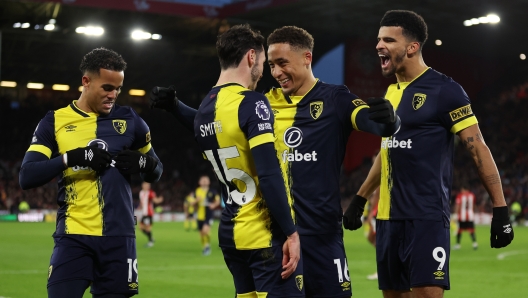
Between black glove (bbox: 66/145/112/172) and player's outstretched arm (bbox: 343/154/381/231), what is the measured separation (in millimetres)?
1761

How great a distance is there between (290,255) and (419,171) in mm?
1496

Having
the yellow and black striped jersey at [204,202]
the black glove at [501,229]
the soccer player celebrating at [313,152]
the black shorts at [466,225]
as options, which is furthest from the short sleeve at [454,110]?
the black shorts at [466,225]

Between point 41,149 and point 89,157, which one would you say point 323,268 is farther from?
point 41,149

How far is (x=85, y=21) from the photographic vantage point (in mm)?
32031

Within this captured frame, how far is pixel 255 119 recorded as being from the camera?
13.4 ft

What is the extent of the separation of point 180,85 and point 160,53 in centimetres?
502

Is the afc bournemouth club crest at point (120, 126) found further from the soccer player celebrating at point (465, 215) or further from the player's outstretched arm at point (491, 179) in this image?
the soccer player celebrating at point (465, 215)

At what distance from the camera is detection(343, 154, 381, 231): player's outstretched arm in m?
5.53

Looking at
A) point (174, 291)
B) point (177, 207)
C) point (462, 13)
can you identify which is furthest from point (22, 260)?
point (177, 207)

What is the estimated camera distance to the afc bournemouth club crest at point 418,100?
5.26 metres

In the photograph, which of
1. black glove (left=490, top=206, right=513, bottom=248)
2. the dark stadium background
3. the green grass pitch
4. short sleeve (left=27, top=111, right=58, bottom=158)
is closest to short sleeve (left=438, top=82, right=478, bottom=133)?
black glove (left=490, top=206, right=513, bottom=248)

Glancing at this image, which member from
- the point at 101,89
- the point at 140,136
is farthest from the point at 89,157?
the point at 140,136

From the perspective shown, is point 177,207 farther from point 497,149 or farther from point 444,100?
point 444,100

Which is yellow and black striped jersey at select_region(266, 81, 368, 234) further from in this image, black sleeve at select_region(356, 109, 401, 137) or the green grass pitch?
the green grass pitch
